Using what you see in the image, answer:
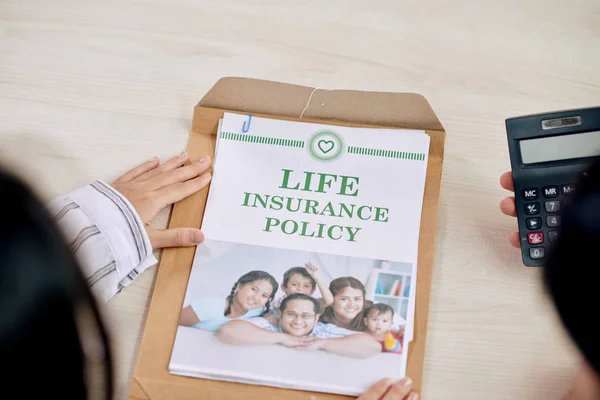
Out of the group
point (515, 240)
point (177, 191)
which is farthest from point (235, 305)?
point (515, 240)

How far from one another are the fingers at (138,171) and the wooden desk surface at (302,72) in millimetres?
13

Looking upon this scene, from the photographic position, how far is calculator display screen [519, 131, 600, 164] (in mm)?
563

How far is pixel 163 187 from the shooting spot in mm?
626

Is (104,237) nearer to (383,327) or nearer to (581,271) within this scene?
(383,327)

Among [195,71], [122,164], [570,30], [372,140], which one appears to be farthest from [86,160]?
[570,30]

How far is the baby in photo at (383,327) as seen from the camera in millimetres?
555

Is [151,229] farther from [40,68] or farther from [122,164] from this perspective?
[40,68]

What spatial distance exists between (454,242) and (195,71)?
325mm

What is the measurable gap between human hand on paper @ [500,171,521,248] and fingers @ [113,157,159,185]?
1.10 ft

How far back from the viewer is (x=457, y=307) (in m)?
0.58

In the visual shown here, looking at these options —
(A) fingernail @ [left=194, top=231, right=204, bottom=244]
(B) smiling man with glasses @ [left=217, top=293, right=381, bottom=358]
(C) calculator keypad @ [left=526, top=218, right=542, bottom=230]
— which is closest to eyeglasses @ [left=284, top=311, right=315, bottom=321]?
(B) smiling man with glasses @ [left=217, top=293, right=381, bottom=358]

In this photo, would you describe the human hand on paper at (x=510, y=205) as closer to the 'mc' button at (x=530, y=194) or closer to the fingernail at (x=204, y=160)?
the 'mc' button at (x=530, y=194)

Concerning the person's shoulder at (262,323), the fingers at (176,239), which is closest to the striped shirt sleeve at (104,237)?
the fingers at (176,239)

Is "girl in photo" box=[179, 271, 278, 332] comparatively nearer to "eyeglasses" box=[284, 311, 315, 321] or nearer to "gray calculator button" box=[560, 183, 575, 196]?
"eyeglasses" box=[284, 311, 315, 321]
